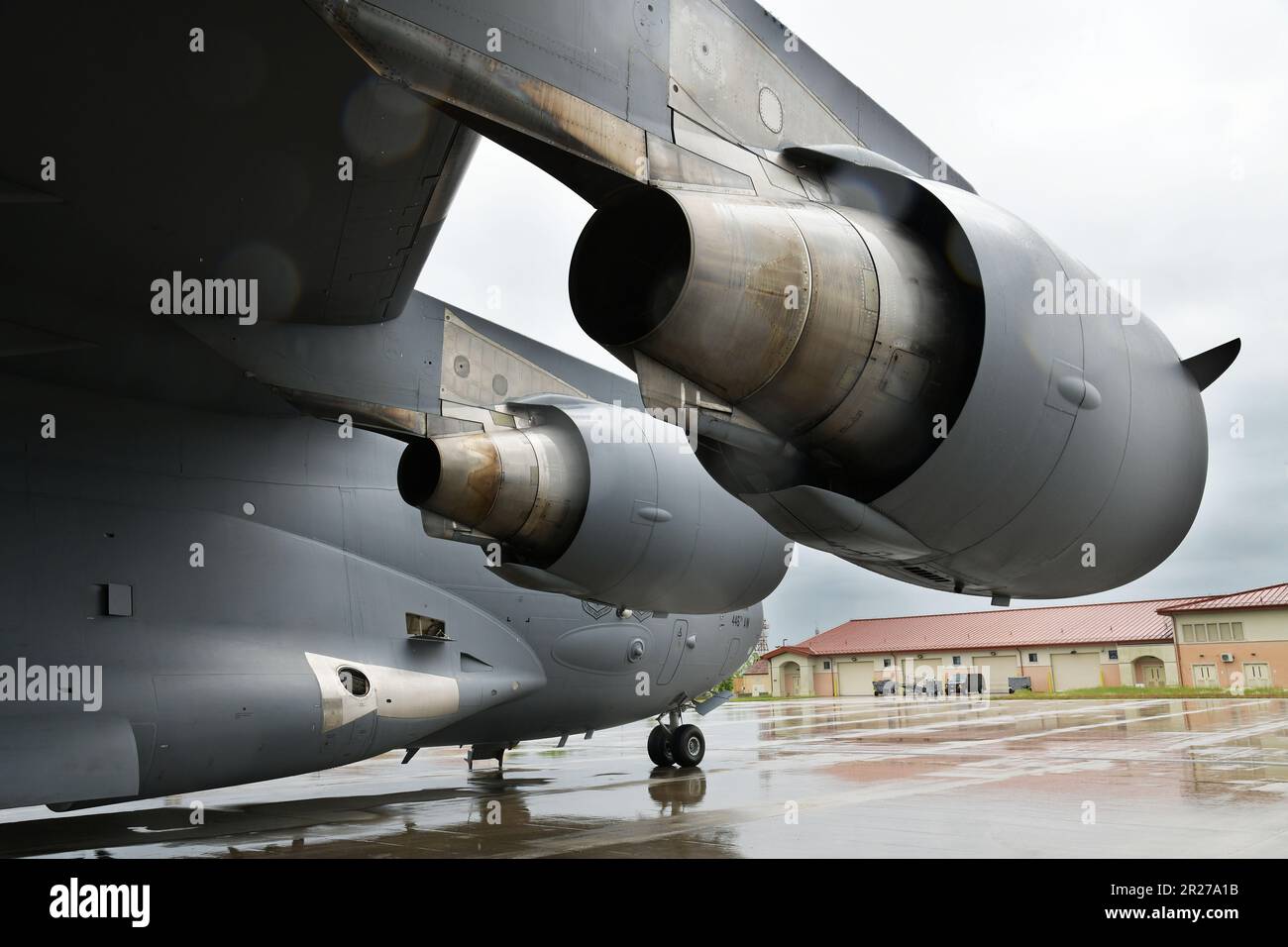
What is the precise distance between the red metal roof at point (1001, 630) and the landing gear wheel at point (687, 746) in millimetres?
38684

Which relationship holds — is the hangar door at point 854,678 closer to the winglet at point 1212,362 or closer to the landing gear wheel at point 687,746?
the landing gear wheel at point 687,746

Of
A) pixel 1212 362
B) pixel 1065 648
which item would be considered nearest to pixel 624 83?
pixel 1212 362

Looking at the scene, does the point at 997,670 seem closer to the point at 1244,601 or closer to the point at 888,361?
the point at 1244,601

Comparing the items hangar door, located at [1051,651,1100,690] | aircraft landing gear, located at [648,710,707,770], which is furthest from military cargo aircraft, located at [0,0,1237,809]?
hangar door, located at [1051,651,1100,690]

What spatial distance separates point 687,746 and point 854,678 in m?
45.8

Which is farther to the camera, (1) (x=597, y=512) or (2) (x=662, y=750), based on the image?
(2) (x=662, y=750)

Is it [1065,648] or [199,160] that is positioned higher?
[199,160]

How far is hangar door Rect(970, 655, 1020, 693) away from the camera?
51750 millimetres

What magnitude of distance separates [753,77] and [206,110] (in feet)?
7.97

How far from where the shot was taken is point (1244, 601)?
38.3m

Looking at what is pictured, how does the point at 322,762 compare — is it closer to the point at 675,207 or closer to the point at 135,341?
the point at 135,341

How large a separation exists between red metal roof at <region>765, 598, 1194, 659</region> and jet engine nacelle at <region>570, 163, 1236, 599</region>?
45763 millimetres

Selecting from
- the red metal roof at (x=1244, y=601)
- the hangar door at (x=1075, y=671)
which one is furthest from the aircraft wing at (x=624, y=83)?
the hangar door at (x=1075, y=671)

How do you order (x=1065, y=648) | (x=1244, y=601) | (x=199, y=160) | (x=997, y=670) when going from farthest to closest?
(x=997, y=670)
(x=1065, y=648)
(x=1244, y=601)
(x=199, y=160)
